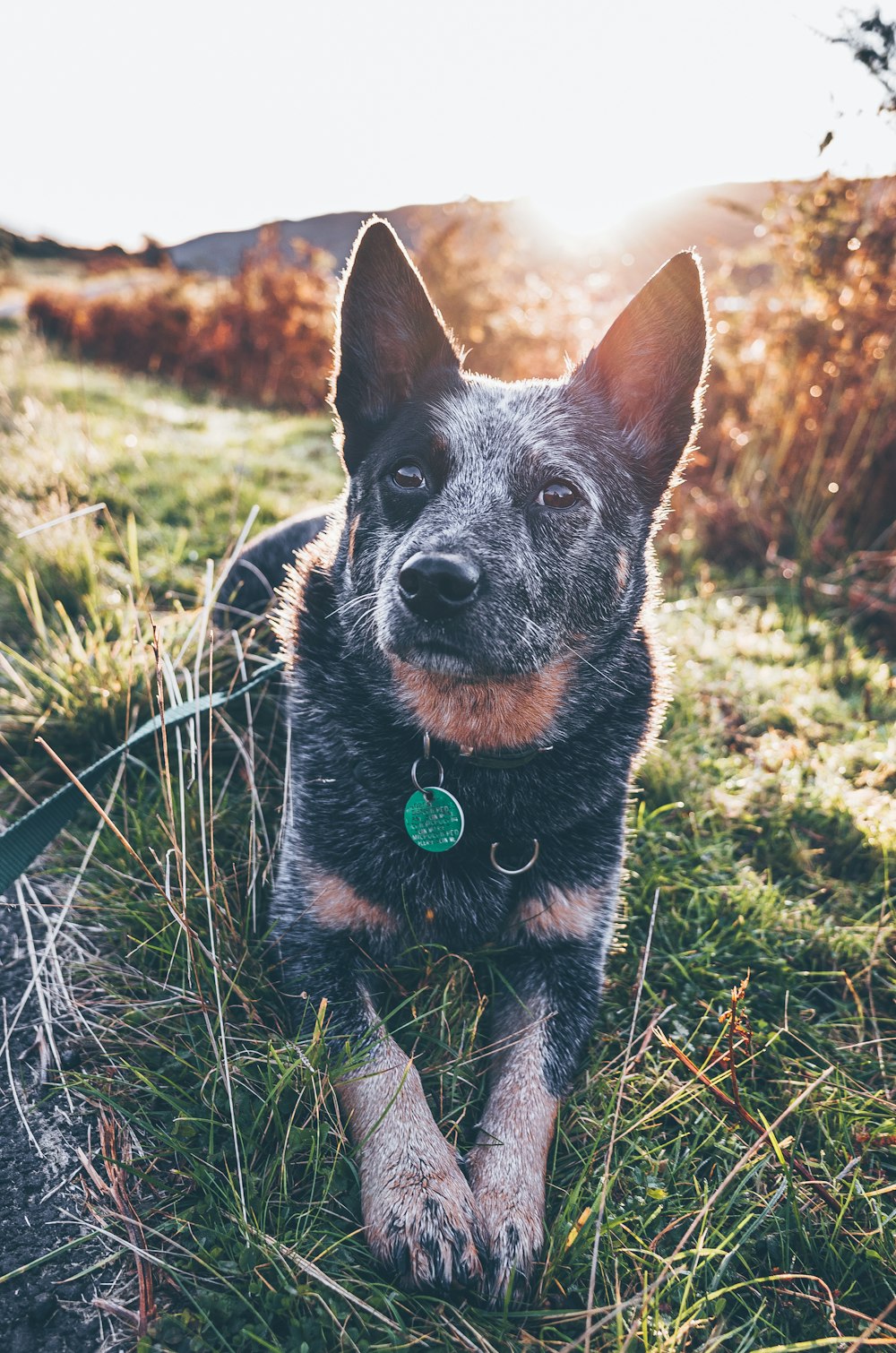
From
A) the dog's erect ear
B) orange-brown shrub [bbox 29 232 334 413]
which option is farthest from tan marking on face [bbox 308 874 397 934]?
orange-brown shrub [bbox 29 232 334 413]

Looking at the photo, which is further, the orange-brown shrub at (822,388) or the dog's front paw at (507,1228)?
the orange-brown shrub at (822,388)

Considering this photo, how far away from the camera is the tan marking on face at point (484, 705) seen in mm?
2127

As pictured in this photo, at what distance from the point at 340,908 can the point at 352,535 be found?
1.09 metres

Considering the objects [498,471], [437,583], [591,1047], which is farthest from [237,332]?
[591,1047]

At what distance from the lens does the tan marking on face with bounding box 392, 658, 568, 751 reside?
6.98ft

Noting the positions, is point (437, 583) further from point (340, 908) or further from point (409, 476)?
point (340, 908)

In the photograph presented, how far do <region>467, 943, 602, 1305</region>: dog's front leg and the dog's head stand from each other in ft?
2.85

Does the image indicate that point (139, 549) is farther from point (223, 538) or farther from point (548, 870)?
point (548, 870)

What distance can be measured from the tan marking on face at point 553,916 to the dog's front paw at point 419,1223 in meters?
0.66

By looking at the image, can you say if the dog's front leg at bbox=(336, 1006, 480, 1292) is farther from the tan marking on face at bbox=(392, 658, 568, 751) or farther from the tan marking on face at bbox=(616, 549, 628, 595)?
the tan marking on face at bbox=(616, 549, 628, 595)

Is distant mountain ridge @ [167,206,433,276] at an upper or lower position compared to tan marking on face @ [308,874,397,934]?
upper

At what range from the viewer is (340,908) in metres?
2.11

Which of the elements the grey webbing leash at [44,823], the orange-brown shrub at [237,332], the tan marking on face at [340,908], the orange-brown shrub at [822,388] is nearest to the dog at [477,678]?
the tan marking on face at [340,908]

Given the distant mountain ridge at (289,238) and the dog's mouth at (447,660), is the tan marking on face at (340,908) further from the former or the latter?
the distant mountain ridge at (289,238)
